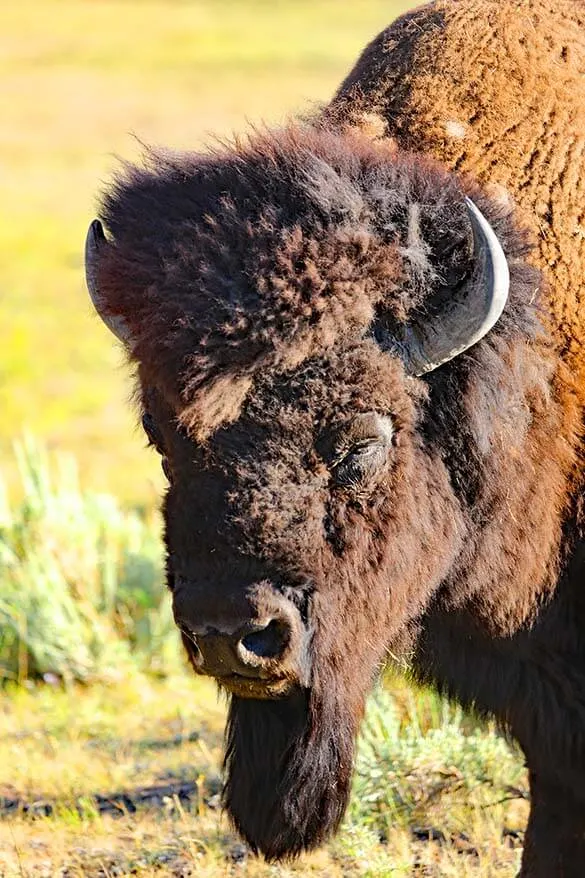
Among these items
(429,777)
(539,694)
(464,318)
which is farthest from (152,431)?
(429,777)

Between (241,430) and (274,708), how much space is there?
2.59ft

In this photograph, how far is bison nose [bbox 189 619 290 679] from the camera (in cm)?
297

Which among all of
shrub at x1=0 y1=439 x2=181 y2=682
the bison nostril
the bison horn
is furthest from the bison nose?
shrub at x1=0 y1=439 x2=181 y2=682

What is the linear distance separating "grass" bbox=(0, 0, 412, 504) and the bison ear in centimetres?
77

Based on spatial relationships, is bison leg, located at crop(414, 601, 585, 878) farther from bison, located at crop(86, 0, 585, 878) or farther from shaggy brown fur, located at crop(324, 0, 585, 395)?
shaggy brown fur, located at crop(324, 0, 585, 395)

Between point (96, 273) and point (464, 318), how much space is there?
2.99 feet

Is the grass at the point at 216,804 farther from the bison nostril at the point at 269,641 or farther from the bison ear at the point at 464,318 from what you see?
the bison ear at the point at 464,318

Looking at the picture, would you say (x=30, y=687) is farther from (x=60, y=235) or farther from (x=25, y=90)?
(x=25, y=90)

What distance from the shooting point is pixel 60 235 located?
2564 centimetres

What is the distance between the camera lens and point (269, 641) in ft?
9.90

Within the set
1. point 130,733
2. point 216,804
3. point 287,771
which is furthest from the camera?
point 130,733

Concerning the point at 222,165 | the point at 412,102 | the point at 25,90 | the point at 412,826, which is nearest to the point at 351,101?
the point at 412,102

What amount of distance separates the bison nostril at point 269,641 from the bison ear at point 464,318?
67 centimetres

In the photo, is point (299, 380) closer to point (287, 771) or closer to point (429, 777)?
point (287, 771)
